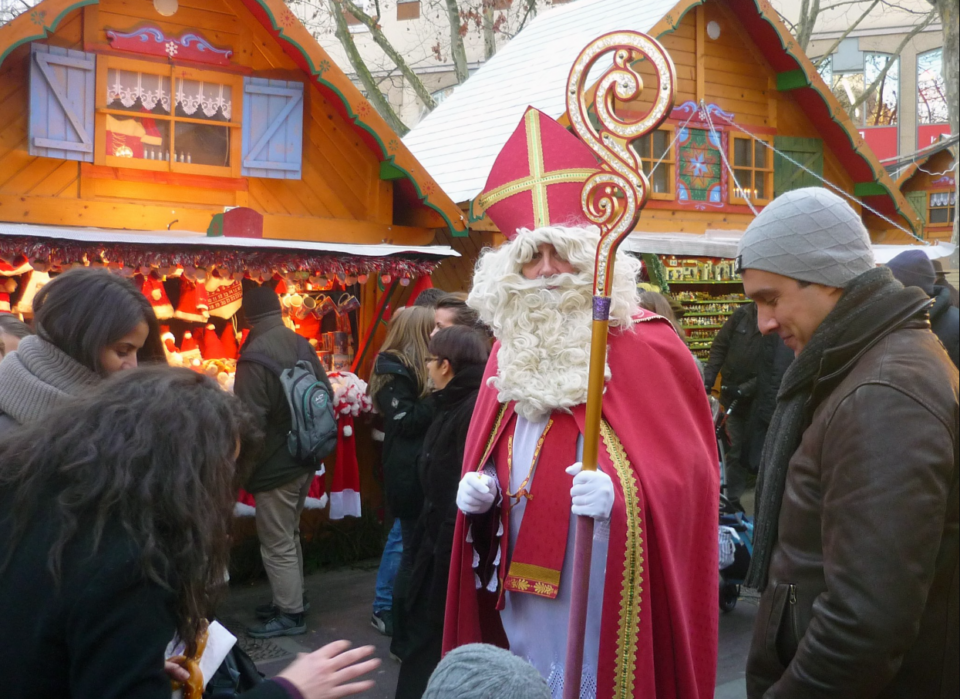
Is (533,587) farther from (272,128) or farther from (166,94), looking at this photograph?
(166,94)

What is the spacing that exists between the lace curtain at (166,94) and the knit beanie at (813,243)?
5721 mm

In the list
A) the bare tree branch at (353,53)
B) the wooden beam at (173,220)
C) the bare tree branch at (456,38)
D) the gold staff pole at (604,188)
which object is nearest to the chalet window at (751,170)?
the wooden beam at (173,220)

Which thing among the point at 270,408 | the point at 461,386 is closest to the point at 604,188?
the point at 461,386

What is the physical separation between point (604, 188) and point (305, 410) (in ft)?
10.8

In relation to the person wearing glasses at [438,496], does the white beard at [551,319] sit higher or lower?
higher

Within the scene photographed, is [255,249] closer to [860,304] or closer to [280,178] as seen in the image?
[280,178]

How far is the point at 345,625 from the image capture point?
19.3ft

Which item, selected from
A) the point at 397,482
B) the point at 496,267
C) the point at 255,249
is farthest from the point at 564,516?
the point at 255,249

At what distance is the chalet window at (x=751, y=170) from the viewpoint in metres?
10.7

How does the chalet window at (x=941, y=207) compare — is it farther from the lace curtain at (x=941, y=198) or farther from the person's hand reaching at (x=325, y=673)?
the person's hand reaching at (x=325, y=673)

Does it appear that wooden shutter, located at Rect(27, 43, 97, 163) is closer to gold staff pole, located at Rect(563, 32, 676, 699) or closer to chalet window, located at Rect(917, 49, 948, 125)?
gold staff pole, located at Rect(563, 32, 676, 699)

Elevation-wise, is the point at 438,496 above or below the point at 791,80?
below

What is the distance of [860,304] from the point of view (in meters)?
2.07

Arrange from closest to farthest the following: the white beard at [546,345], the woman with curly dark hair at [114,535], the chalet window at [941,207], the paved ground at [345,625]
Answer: the woman with curly dark hair at [114,535], the white beard at [546,345], the paved ground at [345,625], the chalet window at [941,207]
